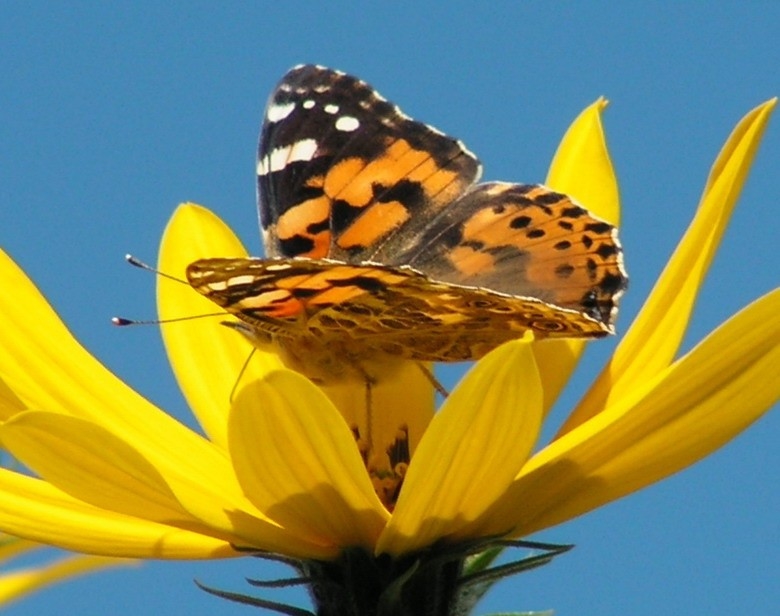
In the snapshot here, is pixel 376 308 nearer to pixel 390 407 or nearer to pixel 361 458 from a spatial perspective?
pixel 361 458

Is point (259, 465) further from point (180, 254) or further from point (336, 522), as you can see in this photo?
point (180, 254)

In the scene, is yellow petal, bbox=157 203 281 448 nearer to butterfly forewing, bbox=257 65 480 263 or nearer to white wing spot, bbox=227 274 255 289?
butterfly forewing, bbox=257 65 480 263

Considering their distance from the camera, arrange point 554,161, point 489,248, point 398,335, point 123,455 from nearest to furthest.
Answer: point 123,455
point 398,335
point 489,248
point 554,161

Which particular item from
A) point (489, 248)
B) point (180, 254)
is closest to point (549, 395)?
Answer: point (489, 248)

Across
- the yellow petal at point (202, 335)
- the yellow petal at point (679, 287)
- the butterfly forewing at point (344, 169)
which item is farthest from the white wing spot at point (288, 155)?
the yellow petal at point (679, 287)

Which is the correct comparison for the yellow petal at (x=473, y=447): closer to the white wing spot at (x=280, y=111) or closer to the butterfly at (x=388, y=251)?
the butterfly at (x=388, y=251)

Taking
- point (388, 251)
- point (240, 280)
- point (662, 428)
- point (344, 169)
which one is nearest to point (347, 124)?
point (344, 169)

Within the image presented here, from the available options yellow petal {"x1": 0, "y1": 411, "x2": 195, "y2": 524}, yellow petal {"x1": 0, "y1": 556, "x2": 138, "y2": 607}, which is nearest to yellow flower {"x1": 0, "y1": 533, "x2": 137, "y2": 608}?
yellow petal {"x1": 0, "y1": 556, "x2": 138, "y2": 607}
